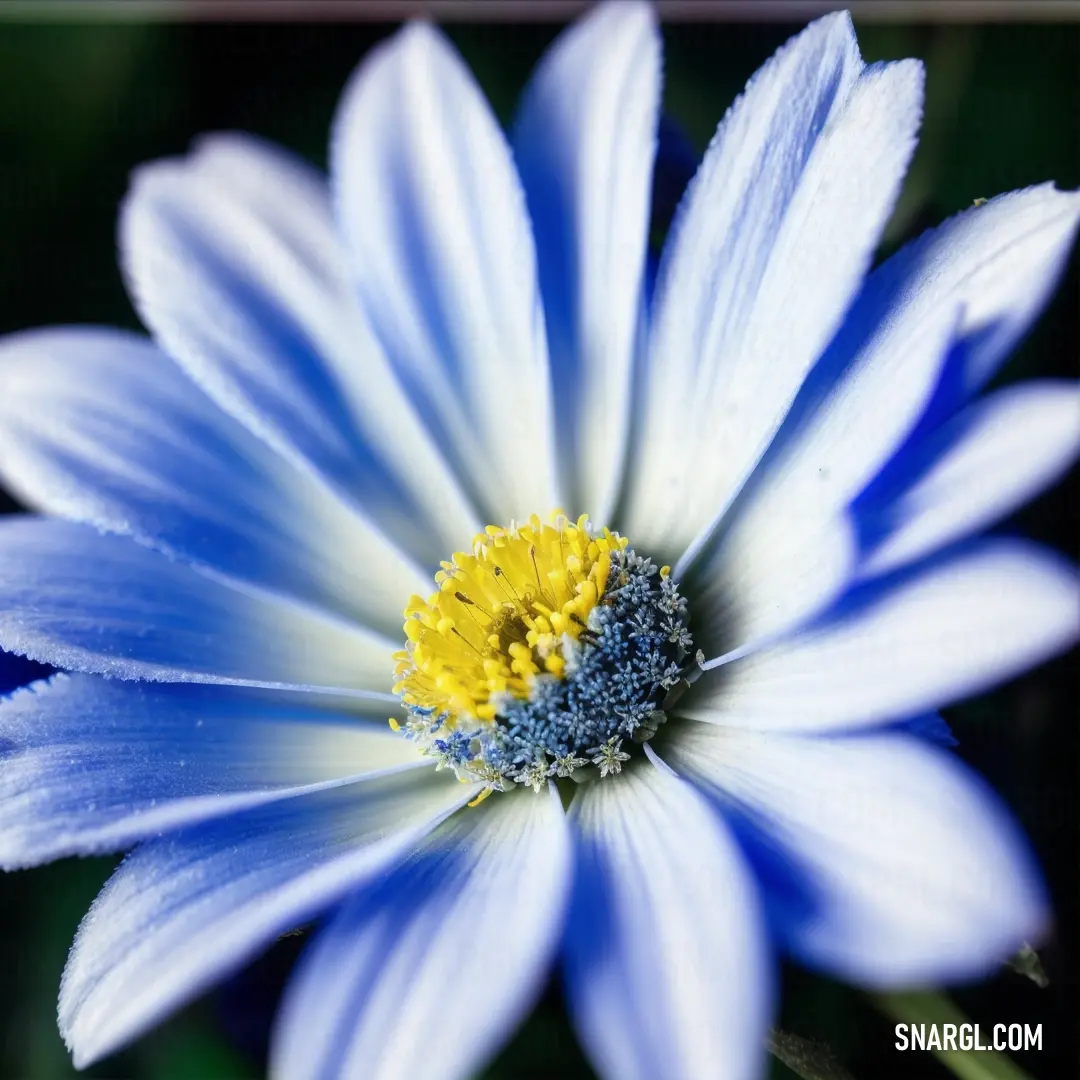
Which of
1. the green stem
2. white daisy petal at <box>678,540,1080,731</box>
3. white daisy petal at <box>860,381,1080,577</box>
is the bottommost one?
the green stem

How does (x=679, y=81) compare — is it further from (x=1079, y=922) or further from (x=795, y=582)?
(x=1079, y=922)

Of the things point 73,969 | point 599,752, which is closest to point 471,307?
point 599,752

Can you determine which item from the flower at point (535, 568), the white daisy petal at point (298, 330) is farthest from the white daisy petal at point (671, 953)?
the white daisy petal at point (298, 330)

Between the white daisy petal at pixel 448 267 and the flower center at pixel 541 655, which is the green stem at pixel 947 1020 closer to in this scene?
the flower center at pixel 541 655

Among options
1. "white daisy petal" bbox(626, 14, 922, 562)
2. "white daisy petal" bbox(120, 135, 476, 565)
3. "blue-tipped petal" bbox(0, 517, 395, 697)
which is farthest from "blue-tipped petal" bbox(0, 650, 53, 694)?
"white daisy petal" bbox(626, 14, 922, 562)

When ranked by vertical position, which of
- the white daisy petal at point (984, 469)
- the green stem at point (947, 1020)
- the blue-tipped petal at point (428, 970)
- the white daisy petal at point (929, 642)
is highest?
the white daisy petal at point (984, 469)

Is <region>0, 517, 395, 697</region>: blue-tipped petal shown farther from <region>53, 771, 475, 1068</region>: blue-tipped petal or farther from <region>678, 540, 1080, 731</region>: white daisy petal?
<region>678, 540, 1080, 731</region>: white daisy petal

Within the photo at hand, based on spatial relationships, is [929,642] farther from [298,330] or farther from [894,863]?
[298,330]
